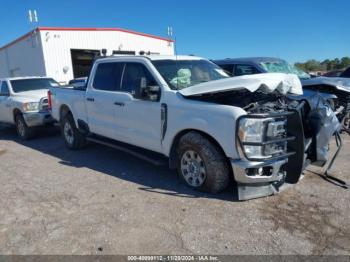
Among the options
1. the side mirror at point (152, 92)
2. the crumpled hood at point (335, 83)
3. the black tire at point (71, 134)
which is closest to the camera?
the side mirror at point (152, 92)

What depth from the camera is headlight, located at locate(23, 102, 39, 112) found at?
29.2 ft

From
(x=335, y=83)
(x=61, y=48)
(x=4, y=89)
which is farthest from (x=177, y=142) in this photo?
(x=61, y=48)

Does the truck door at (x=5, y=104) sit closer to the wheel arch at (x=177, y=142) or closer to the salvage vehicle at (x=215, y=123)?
the salvage vehicle at (x=215, y=123)

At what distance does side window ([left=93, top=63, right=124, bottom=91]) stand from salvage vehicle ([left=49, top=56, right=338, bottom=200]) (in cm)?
3

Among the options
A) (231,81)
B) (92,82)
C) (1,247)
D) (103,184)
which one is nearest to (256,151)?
(231,81)

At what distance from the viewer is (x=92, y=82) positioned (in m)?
6.63

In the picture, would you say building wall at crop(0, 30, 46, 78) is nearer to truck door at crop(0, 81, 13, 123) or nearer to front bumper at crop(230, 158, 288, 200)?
truck door at crop(0, 81, 13, 123)

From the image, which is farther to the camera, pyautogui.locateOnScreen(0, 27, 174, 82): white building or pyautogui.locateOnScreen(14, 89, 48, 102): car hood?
pyautogui.locateOnScreen(0, 27, 174, 82): white building

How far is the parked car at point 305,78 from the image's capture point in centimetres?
577

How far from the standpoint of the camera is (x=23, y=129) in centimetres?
925

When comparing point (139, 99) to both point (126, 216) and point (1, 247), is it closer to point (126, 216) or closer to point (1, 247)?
point (126, 216)

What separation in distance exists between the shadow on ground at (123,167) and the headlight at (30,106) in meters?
0.88

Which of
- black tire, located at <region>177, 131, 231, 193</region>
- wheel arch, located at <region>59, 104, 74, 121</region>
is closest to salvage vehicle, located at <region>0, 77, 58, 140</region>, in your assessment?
wheel arch, located at <region>59, 104, 74, 121</region>

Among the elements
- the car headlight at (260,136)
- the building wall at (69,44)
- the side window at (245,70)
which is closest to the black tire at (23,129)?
the side window at (245,70)
